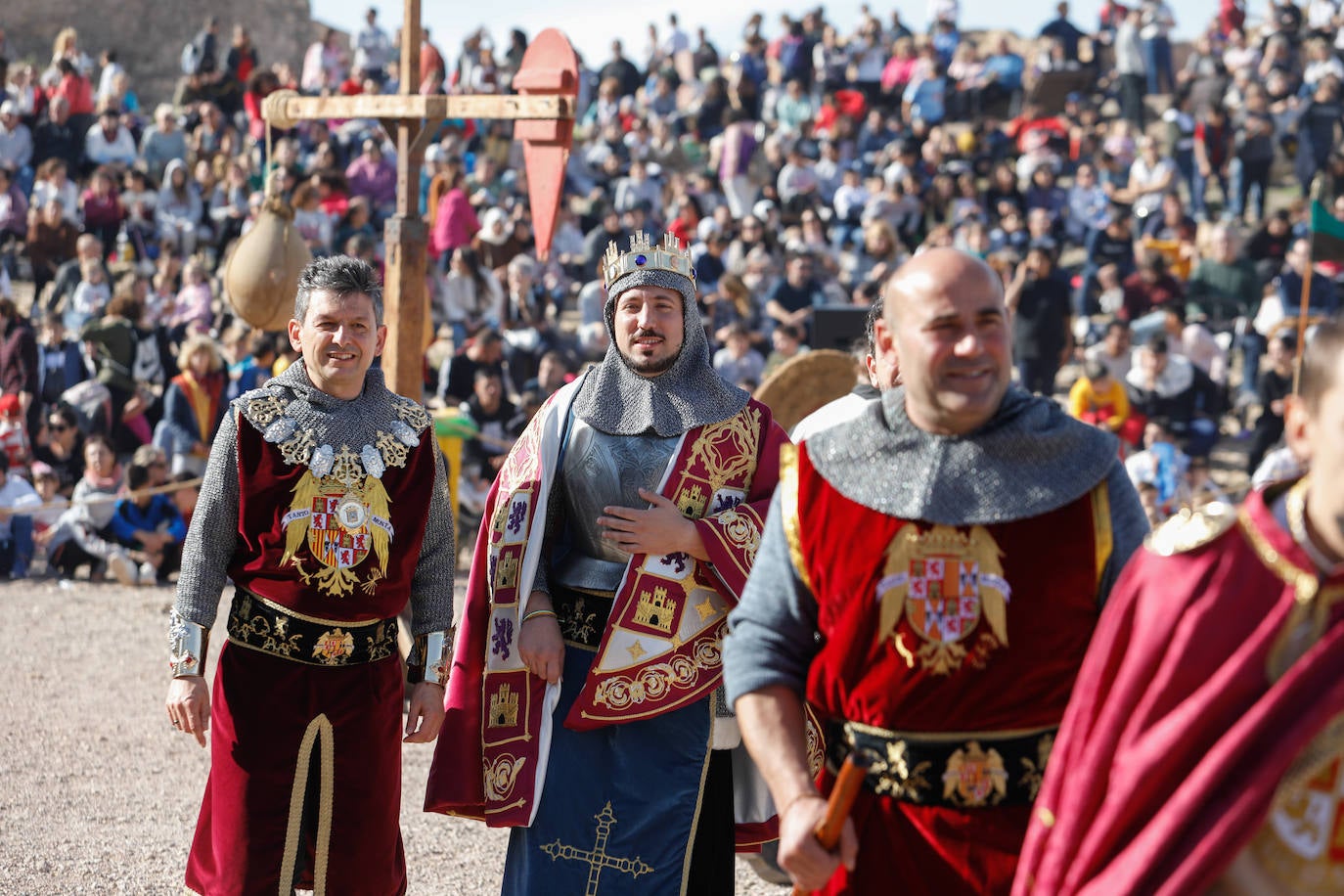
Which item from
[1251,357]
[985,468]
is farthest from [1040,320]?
[985,468]

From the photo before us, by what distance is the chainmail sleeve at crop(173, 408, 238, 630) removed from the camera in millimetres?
4121

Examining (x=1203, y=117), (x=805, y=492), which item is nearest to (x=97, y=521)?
(x=805, y=492)

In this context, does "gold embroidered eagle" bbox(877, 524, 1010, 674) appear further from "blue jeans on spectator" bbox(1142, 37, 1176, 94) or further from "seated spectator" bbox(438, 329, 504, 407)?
"blue jeans on spectator" bbox(1142, 37, 1176, 94)

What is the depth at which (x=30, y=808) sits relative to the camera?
6.03m

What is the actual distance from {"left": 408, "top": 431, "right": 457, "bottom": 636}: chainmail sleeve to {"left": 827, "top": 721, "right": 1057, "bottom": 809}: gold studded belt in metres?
1.83

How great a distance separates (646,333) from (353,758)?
4.45ft

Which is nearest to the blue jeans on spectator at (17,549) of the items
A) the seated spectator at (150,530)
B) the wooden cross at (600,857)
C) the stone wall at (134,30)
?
the seated spectator at (150,530)

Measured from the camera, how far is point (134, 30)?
31.0 meters

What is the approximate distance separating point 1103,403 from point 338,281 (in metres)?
8.32

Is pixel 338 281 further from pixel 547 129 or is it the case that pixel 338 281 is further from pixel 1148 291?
pixel 1148 291

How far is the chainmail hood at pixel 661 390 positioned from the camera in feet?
14.1

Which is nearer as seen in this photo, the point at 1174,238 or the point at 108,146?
the point at 1174,238

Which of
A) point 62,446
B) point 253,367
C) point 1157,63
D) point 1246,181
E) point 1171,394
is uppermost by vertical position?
point 1157,63

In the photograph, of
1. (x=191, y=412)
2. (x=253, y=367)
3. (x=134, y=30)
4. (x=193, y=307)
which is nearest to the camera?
(x=191, y=412)
